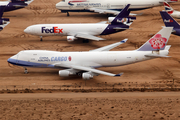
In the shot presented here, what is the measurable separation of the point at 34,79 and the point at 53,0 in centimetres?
6087

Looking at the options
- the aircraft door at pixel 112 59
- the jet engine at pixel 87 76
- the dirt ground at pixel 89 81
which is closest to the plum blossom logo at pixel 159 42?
the dirt ground at pixel 89 81

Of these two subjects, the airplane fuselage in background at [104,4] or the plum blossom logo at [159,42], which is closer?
the plum blossom logo at [159,42]

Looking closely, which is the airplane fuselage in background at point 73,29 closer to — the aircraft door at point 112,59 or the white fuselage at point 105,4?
the aircraft door at point 112,59

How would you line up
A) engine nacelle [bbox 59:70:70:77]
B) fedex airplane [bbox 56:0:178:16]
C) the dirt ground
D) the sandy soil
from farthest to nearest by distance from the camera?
fedex airplane [bbox 56:0:178:16] → engine nacelle [bbox 59:70:70:77] → the dirt ground → the sandy soil

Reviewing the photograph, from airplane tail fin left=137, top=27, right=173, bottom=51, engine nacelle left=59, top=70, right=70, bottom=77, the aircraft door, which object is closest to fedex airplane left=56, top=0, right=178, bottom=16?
airplane tail fin left=137, top=27, right=173, bottom=51

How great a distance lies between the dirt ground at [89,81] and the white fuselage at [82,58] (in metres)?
2.21

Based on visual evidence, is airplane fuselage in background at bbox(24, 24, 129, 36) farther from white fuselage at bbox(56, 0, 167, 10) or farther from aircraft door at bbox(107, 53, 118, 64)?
white fuselage at bbox(56, 0, 167, 10)

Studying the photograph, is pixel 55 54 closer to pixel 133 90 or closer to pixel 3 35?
pixel 133 90

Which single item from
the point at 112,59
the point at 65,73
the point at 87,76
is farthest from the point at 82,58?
the point at 112,59

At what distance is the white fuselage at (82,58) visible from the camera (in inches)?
1646

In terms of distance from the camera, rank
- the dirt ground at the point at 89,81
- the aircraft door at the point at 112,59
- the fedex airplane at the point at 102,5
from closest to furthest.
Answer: the dirt ground at the point at 89,81
the aircraft door at the point at 112,59
the fedex airplane at the point at 102,5

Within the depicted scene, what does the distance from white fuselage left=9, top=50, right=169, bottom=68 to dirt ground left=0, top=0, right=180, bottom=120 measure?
7.24ft

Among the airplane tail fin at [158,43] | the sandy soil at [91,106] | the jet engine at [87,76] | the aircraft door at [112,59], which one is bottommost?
the sandy soil at [91,106]

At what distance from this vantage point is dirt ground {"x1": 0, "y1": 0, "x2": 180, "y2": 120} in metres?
30.3
